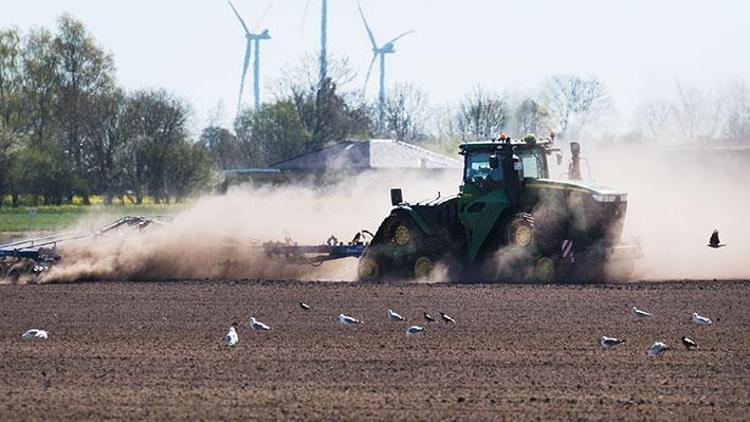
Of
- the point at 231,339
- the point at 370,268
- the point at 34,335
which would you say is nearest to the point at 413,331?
the point at 231,339

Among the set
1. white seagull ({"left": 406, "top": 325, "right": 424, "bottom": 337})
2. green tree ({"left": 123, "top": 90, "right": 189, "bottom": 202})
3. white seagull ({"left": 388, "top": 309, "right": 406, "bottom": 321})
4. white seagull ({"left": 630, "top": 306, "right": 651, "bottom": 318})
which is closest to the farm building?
green tree ({"left": 123, "top": 90, "right": 189, "bottom": 202})

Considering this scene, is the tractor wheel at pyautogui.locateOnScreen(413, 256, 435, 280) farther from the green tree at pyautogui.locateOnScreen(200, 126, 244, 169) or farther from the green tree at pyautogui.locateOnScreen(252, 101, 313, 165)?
the green tree at pyautogui.locateOnScreen(200, 126, 244, 169)

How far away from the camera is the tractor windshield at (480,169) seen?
2764 centimetres

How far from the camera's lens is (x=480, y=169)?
2802cm

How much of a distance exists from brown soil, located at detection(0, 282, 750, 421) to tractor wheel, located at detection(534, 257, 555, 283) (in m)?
1.51

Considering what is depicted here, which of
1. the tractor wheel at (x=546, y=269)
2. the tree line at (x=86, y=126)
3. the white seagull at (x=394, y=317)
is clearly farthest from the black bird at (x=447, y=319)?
the tree line at (x=86, y=126)

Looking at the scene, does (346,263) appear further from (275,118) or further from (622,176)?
(275,118)

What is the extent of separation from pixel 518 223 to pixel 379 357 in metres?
10.6

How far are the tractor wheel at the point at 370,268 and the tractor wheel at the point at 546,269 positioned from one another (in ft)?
12.4

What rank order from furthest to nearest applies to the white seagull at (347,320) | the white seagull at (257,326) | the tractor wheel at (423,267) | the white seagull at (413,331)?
the tractor wheel at (423,267)
the white seagull at (347,320)
the white seagull at (257,326)
the white seagull at (413,331)

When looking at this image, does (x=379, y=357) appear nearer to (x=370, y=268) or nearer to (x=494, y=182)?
(x=494, y=182)

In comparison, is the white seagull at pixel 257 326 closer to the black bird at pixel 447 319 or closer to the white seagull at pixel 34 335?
the black bird at pixel 447 319

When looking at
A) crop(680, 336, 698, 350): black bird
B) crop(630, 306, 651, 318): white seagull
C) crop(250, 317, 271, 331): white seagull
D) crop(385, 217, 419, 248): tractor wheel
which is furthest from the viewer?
crop(385, 217, 419, 248): tractor wheel

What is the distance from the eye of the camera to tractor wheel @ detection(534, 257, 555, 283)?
27312 mm
